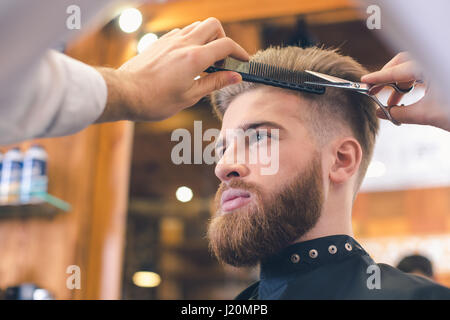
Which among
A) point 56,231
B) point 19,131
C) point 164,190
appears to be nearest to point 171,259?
point 164,190

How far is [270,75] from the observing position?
1.31 m

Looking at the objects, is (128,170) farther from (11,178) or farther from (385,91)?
(385,91)

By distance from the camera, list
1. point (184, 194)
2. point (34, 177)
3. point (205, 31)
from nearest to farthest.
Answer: point (205, 31) < point (34, 177) < point (184, 194)

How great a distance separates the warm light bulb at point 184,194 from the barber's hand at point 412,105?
2687 millimetres

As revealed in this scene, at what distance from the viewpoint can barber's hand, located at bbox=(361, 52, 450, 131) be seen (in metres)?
1.17

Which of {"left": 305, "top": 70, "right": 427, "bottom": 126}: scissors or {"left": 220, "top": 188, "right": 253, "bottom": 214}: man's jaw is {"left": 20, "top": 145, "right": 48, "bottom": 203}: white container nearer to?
{"left": 220, "top": 188, "right": 253, "bottom": 214}: man's jaw

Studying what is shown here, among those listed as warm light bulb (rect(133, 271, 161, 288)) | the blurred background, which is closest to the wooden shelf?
the blurred background

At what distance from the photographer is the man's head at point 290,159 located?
1.30 metres

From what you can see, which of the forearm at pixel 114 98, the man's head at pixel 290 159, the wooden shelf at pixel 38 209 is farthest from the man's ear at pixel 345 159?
the wooden shelf at pixel 38 209

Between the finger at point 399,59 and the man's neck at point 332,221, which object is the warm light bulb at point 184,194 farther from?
the finger at point 399,59

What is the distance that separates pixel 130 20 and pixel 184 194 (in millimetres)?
1550

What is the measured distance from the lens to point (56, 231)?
9.62 feet

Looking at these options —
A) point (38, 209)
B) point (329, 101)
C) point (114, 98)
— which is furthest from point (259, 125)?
point (38, 209)

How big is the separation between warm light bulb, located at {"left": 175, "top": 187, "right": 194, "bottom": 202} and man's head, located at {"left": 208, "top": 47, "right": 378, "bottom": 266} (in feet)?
7.77
